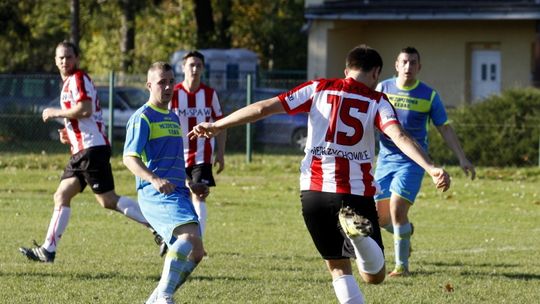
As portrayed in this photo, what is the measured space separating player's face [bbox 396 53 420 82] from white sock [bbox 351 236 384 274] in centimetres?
358

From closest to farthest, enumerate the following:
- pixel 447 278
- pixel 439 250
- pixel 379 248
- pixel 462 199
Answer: pixel 379 248, pixel 447 278, pixel 439 250, pixel 462 199

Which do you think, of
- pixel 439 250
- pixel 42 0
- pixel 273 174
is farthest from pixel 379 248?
pixel 42 0

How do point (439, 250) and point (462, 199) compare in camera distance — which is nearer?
point (439, 250)

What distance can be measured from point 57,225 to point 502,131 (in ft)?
45.0

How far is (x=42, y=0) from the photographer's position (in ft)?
132

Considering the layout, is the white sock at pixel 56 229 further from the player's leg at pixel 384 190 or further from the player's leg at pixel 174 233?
the player's leg at pixel 384 190

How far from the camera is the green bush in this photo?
2250 cm

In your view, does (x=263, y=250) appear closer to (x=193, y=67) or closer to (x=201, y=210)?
(x=201, y=210)

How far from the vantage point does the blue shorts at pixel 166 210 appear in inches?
315

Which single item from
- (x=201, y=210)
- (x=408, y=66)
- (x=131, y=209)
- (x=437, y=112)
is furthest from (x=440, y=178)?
(x=201, y=210)

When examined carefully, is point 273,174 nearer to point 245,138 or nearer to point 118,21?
point 245,138

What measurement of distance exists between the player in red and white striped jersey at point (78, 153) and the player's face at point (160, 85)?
2478 millimetres

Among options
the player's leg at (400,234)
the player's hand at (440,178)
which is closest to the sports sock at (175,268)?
the player's hand at (440,178)

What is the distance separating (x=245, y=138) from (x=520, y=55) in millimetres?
15030
